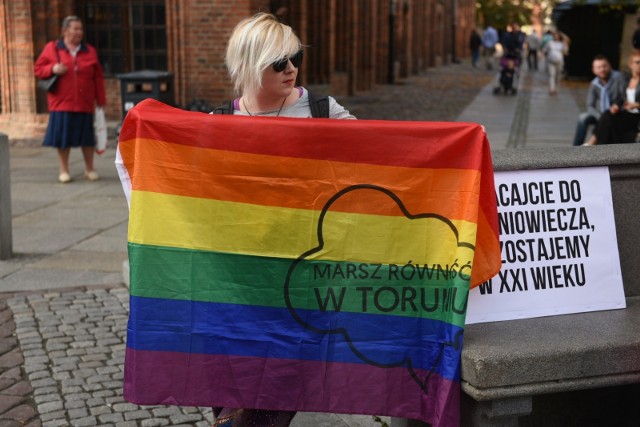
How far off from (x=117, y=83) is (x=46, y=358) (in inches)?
506

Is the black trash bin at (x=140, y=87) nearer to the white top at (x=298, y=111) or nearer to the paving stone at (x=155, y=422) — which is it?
the paving stone at (x=155, y=422)

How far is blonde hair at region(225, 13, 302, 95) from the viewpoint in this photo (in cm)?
337

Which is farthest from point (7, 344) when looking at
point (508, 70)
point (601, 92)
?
point (508, 70)

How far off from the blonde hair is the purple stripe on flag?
0.96m

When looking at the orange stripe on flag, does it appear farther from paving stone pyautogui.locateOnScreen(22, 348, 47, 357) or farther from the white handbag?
the white handbag

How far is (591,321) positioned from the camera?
3.84 meters

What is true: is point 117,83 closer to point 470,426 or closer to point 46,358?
point 46,358

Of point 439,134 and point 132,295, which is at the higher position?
point 439,134

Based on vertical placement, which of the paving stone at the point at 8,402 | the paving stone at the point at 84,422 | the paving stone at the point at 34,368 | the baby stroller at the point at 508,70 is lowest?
the baby stroller at the point at 508,70

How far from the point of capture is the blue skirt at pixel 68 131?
1195 centimetres

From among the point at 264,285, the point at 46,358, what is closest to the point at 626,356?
the point at 264,285

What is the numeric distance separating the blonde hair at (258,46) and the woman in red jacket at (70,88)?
8.82 meters

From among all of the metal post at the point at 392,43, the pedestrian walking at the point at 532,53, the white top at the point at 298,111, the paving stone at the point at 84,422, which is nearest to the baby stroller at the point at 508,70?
the metal post at the point at 392,43

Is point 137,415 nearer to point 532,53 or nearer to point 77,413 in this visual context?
point 77,413
